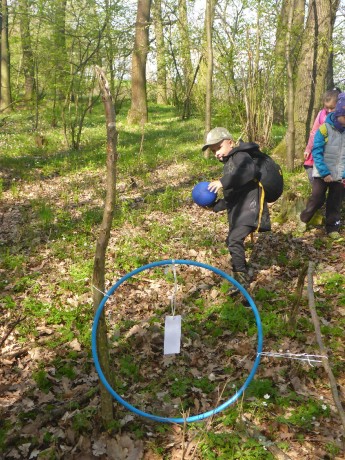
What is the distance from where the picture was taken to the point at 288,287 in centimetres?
536

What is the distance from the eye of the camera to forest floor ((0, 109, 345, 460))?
126 inches

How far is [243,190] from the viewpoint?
4938 millimetres

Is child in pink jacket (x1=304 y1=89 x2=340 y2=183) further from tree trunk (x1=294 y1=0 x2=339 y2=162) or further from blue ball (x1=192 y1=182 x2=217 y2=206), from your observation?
tree trunk (x1=294 y1=0 x2=339 y2=162)

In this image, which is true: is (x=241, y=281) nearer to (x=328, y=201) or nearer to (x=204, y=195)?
(x=204, y=195)

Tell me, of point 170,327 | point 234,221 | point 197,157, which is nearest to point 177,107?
point 197,157

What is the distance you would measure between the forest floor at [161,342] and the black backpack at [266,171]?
132 centimetres

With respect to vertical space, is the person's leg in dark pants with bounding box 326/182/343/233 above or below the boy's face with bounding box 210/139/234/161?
below

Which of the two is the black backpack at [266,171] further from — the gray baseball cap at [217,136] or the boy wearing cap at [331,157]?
the boy wearing cap at [331,157]

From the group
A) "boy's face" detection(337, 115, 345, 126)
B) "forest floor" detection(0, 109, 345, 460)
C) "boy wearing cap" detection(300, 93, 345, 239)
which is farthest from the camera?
"boy wearing cap" detection(300, 93, 345, 239)

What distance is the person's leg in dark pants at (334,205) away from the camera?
629cm

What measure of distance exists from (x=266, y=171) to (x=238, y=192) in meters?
0.42

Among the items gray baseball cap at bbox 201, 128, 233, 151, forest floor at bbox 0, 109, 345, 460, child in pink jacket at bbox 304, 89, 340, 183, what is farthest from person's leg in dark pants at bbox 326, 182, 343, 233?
gray baseball cap at bbox 201, 128, 233, 151

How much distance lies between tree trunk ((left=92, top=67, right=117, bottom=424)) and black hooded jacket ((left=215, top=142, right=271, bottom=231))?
83.0 inches

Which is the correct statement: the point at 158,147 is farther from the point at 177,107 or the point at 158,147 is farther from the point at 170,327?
the point at 177,107
